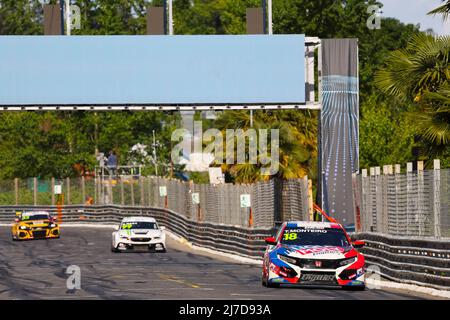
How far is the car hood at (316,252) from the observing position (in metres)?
25.9

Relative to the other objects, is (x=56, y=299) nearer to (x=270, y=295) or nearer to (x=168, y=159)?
(x=270, y=295)

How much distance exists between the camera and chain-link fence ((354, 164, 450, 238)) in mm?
26859

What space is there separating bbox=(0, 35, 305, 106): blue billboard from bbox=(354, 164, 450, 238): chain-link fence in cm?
1097

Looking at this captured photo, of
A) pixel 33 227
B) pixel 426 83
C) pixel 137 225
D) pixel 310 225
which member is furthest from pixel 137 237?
pixel 310 225

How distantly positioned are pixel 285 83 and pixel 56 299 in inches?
895

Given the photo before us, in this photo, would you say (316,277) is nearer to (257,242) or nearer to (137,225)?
(257,242)

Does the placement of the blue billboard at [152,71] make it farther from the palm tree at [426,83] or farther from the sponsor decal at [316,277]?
the sponsor decal at [316,277]

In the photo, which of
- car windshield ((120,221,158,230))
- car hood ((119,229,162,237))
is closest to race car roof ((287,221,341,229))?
car hood ((119,229,162,237))

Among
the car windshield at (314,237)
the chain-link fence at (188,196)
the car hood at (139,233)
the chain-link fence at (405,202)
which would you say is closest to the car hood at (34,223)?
the chain-link fence at (188,196)

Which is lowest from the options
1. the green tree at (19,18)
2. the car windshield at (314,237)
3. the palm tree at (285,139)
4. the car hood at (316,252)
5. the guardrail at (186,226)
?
the guardrail at (186,226)

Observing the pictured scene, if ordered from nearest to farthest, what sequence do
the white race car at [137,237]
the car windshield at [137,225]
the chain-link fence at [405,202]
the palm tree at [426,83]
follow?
the chain-link fence at [405,202] < the palm tree at [426,83] < the white race car at [137,237] < the car windshield at [137,225]

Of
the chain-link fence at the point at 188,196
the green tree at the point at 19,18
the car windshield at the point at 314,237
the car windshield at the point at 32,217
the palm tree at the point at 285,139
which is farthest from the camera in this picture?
the green tree at the point at 19,18

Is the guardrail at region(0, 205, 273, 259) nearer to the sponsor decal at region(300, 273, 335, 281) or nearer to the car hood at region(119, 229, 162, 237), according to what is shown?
the car hood at region(119, 229, 162, 237)
